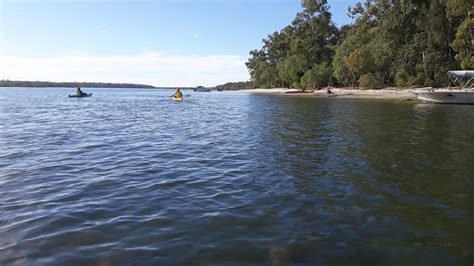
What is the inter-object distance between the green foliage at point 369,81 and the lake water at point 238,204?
64842 mm

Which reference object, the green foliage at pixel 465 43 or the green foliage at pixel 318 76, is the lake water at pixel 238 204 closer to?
the green foliage at pixel 465 43

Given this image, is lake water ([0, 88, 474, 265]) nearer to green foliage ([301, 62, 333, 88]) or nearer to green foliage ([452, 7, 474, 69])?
green foliage ([452, 7, 474, 69])

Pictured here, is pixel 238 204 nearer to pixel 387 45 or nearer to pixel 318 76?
pixel 387 45

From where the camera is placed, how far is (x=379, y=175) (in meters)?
11.9

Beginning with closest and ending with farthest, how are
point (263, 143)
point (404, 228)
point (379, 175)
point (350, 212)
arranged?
point (404, 228) → point (350, 212) → point (379, 175) → point (263, 143)

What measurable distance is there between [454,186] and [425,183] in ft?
2.34

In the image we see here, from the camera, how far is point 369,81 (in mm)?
79625

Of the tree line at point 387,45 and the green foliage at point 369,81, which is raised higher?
the tree line at point 387,45

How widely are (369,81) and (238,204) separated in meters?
76.8

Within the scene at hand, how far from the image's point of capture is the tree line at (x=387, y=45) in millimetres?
61625

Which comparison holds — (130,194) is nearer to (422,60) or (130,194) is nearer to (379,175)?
(379,175)

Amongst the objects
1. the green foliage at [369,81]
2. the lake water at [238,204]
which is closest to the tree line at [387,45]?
the green foliage at [369,81]

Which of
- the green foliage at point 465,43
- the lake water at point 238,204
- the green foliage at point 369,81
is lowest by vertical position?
the lake water at point 238,204

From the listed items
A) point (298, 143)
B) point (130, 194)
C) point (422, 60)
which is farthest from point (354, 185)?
point (422, 60)
